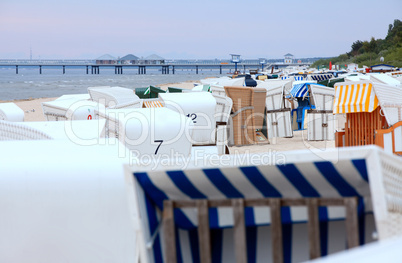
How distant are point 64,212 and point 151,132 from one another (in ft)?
9.25

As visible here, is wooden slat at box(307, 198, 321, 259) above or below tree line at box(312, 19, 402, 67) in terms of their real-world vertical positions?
below

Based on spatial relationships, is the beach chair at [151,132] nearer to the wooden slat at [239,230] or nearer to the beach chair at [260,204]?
the beach chair at [260,204]

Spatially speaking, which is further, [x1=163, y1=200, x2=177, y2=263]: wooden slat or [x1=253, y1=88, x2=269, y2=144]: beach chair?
[x1=253, y1=88, x2=269, y2=144]: beach chair

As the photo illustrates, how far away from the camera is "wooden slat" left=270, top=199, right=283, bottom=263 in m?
2.10

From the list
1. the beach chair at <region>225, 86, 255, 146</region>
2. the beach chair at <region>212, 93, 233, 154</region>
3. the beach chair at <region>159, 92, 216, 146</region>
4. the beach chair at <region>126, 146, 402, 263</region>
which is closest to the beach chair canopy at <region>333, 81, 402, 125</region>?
the beach chair at <region>159, 92, 216, 146</region>

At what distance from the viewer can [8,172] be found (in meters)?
3.14

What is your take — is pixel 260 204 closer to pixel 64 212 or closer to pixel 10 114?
pixel 64 212

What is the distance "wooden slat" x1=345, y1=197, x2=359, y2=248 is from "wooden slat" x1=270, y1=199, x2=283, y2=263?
0.27 m

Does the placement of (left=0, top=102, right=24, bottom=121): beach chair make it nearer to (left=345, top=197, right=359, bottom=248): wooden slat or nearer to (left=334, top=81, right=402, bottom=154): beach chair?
(left=334, top=81, right=402, bottom=154): beach chair

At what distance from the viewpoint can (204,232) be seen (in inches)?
85.8

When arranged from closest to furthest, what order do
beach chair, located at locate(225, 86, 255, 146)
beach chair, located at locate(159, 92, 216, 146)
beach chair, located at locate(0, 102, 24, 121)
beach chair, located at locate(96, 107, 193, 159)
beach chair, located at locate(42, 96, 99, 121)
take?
beach chair, located at locate(96, 107, 193, 159) → beach chair, located at locate(159, 92, 216, 146) → beach chair, located at locate(42, 96, 99, 121) → beach chair, located at locate(0, 102, 24, 121) → beach chair, located at locate(225, 86, 255, 146)

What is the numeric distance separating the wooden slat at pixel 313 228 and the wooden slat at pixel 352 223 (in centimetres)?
12

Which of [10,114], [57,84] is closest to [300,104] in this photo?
[10,114]

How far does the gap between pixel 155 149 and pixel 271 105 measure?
7354mm
